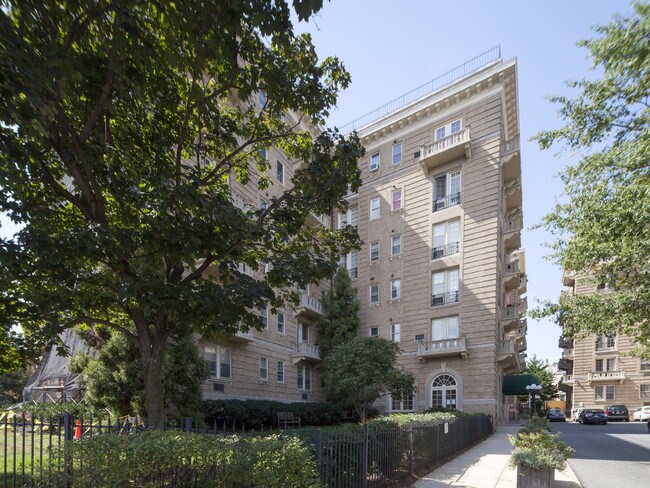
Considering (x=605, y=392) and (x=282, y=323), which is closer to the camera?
(x=282, y=323)

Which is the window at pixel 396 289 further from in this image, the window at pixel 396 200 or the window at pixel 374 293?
the window at pixel 396 200

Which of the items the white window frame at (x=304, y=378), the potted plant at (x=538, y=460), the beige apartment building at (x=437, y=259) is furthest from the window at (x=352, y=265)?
the potted plant at (x=538, y=460)

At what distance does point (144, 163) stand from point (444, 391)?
2645 cm

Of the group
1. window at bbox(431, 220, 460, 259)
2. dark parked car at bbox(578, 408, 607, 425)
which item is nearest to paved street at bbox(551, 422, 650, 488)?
window at bbox(431, 220, 460, 259)

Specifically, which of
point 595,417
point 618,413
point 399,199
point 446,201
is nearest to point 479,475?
point 446,201

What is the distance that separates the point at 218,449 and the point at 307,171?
213 inches

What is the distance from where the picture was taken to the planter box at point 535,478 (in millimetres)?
8680

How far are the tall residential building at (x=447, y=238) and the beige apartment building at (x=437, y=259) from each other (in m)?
0.07

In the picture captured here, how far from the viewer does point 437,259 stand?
31.5m

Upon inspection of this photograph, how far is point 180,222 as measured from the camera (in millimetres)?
7457

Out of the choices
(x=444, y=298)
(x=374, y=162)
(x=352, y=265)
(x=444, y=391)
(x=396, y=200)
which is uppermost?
(x=374, y=162)

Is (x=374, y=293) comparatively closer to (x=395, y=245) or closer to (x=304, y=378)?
(x=395, y=245)

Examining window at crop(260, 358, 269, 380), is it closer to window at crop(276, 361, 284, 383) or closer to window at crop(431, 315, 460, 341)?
window at crop(276, 361, 284, 383)

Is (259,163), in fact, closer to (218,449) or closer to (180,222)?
(180,222)
